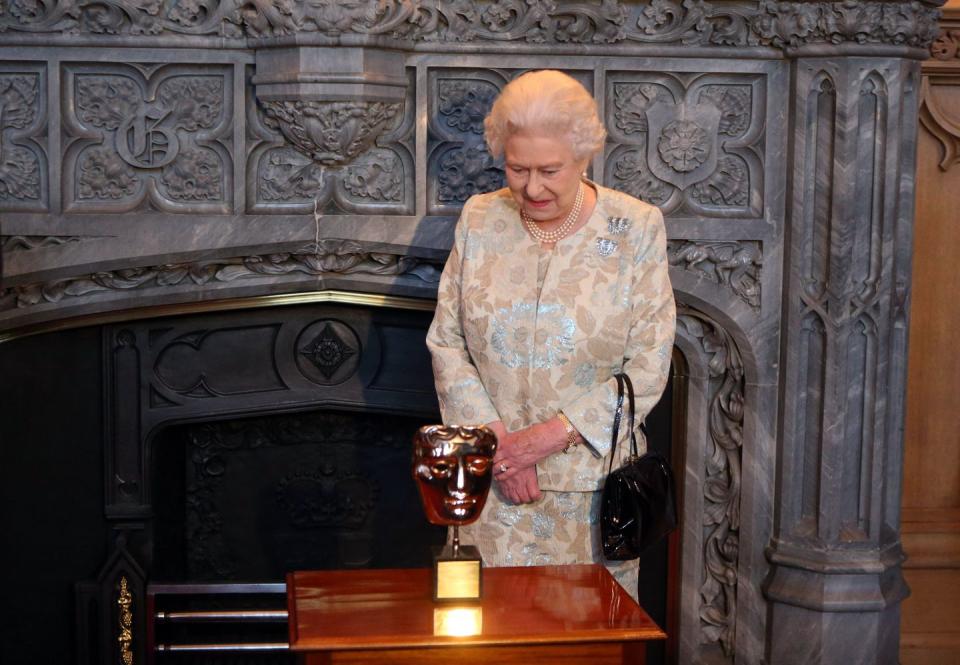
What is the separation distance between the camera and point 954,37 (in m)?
3.63

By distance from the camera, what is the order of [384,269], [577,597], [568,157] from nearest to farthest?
1. [577,597]
2. [568,157]
3. [384,269]

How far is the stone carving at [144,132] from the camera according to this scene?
3375 millimetres

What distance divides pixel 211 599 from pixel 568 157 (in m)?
1.88

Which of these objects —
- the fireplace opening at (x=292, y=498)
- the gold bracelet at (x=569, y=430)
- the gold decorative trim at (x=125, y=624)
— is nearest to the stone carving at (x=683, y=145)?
the gold bracelet at (x=569, y=430)

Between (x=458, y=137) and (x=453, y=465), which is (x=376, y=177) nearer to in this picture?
(x=458, y=137)

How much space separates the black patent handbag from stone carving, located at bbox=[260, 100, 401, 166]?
1020 millimetres

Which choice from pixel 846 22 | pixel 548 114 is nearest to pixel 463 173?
pixel 548 114

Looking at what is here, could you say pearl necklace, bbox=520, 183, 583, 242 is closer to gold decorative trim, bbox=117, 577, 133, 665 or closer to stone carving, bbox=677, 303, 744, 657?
stone carving, bbox=677, 303, 744, 657

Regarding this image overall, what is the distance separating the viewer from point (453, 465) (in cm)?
221

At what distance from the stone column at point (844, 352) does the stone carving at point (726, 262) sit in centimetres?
9

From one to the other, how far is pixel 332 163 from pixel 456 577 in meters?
1.49

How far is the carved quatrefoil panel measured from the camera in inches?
136

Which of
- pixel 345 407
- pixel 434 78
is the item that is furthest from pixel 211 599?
pixel 434 78

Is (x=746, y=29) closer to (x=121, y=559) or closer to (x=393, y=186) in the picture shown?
(x=393, y=186)
